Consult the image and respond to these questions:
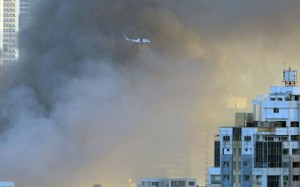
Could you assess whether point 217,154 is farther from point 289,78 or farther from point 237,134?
point 289,78

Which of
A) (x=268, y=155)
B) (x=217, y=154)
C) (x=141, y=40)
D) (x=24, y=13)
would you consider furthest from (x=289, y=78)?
(x=24, y=13)

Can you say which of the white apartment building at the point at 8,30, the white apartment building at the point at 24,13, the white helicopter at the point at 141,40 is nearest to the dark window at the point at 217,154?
the white helicopter at the point at 141,40

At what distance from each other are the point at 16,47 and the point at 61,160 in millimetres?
7742

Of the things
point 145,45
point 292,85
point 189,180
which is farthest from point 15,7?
point 292,85

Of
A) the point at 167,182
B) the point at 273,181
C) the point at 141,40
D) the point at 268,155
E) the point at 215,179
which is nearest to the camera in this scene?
the point at 273,181

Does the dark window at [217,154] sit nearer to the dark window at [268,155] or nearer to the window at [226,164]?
the window at [226,164]

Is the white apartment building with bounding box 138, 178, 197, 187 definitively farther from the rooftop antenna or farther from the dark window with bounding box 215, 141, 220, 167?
the dark window with bounding box 215, 141, 220, 167

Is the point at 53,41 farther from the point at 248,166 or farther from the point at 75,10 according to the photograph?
the point at 248,166

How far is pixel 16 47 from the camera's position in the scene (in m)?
59.2

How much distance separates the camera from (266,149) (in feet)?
121

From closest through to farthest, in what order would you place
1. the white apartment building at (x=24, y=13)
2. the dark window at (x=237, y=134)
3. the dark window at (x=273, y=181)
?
the dark window at (x=273, y=181), the dark window at (x=237, y=134), the white apartment building at (x=24, y=13)

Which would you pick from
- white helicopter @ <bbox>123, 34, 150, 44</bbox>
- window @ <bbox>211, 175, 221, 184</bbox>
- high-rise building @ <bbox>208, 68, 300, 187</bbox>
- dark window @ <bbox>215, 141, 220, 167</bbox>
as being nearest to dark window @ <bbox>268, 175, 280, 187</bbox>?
high-rise building @ <bbox>208, 68, 300, 187</bbox>

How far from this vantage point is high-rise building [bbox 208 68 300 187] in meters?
36.8

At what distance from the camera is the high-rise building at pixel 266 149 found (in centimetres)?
3684
